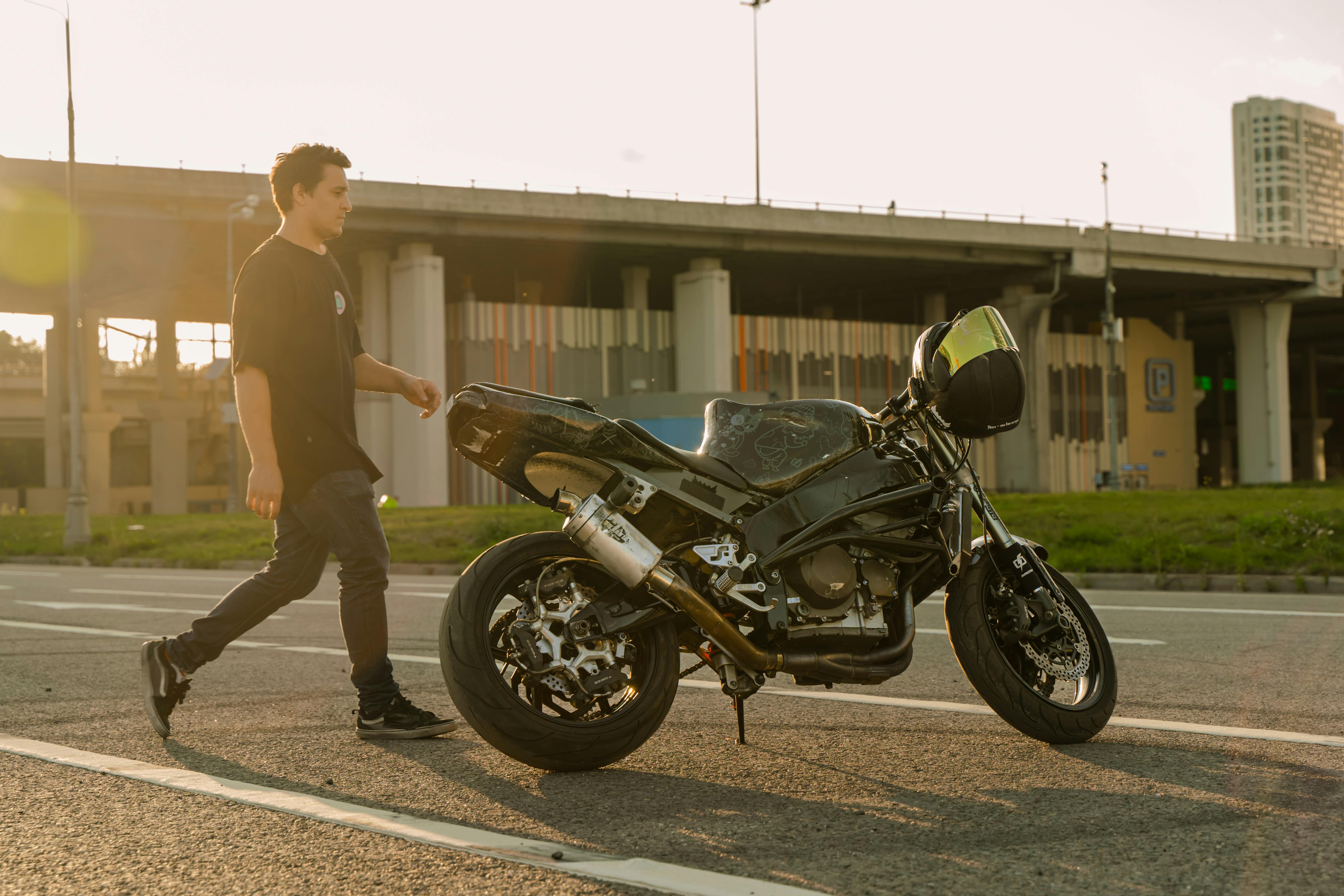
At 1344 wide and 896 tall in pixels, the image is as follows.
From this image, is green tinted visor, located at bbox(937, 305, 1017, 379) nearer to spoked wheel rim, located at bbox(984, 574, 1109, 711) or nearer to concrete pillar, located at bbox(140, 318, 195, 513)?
spoked wheel rim, located at bbox(984, 574, 1109, 711)

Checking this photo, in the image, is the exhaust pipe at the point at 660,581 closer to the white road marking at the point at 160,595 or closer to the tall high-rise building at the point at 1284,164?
the white road marking at the point at 160,595

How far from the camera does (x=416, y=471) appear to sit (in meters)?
36.1

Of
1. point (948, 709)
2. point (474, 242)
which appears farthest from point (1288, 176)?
point (948, 709)

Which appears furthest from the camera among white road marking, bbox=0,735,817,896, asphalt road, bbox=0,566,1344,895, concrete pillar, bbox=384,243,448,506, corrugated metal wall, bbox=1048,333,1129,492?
corrugated metal wall, bbox=1048,333,1129,492

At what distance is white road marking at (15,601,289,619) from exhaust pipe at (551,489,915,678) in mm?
6051

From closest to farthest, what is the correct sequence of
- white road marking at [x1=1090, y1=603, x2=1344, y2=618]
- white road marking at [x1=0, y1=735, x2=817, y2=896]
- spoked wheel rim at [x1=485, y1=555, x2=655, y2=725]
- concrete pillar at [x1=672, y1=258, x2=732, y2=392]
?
1. white road marking at [x1=0, y1=735, x2=817, y2=896]
2. spoked wheel rim at [x1=485, y1=555, x2=655, y2=725]
3. white road marking at [x1=1090, y1=603, x2=1344, y2=618]
4. concrete pillar at [x1=672, y1=258, x2=732, y2=392]

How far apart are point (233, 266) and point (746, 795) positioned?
37096 millimetres

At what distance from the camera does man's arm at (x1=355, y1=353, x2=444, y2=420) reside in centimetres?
461

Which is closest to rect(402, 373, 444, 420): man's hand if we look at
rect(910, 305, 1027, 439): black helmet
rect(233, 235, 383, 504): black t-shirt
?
rect(233, 235, 383, 504): black t-shirt

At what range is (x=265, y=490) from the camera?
4199 millimetres

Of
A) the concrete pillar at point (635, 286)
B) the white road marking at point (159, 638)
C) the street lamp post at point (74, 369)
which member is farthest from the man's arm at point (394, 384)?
the concrete pillar at point (635, 286)

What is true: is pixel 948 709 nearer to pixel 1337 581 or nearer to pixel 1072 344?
pixel 1337 581

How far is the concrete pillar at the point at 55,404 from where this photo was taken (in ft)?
157

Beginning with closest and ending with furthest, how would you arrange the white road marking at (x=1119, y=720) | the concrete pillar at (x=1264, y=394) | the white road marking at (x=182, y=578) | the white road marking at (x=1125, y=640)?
the white road marking at (x=1119, y=720) < the white road marking at (x=1125, y=640) < the white road marking at (x=182, y=578) < the concrete pillar at (x=1264, y=394)
